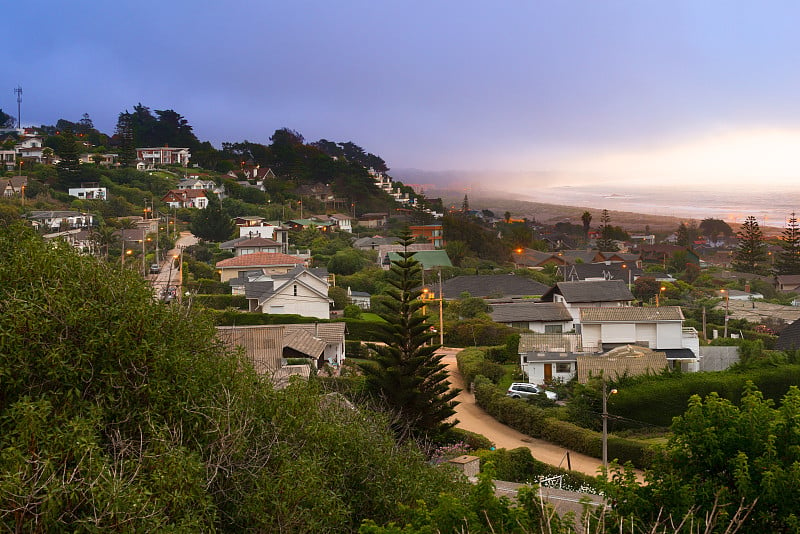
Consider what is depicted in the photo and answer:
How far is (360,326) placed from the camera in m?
33.5

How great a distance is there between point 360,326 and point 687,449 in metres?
25.4

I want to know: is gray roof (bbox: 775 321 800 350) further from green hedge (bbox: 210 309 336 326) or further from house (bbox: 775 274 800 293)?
house (bbox: 775 274 800 293)

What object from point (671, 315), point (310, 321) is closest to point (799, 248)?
point (671, 315)

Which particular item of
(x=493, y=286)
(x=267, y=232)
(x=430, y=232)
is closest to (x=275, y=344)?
(x=493, y=286)

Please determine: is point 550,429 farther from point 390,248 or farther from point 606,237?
point 606,237

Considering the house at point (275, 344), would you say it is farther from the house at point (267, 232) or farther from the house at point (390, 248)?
the house at point (267, 232)

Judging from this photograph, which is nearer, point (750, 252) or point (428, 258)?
point (428, 258)

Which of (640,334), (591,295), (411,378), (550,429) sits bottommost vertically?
(550,429)

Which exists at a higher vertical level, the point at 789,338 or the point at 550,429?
the point at 789,338

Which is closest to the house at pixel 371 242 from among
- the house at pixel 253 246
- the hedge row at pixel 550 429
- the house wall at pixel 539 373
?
the house at pixel 253 246

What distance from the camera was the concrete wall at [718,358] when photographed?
28000 millimetres

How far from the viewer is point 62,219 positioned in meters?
49.4

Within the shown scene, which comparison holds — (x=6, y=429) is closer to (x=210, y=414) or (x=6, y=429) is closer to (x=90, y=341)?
(x=90, y=341)

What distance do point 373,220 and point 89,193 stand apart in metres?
25.4
